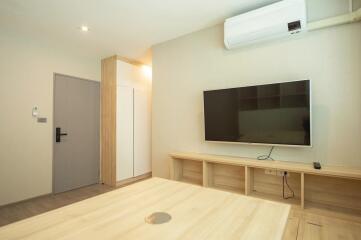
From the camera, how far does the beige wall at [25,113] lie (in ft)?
9.08

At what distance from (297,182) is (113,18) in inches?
116

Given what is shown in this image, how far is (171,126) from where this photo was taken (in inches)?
123

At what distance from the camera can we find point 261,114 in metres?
2.21

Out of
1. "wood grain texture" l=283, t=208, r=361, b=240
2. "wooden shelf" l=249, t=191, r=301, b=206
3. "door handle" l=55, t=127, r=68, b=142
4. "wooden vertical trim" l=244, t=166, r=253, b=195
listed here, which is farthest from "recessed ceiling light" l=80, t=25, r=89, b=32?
"wood grain texture" l=283, t=208, r=361, b=240

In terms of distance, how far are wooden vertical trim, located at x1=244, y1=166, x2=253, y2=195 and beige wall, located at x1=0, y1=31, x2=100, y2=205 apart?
10.1 feet

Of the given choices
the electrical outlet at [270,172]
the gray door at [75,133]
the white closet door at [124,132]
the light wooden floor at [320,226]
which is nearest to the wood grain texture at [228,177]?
the electrical outlet at [270,172]

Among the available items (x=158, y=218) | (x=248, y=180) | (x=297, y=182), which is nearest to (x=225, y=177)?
(x=248, y=180)

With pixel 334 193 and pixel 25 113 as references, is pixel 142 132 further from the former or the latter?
pixel 334 193

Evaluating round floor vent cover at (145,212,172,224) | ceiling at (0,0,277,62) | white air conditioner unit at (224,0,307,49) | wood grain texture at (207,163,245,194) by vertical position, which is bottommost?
wood grain texture at (207,163,245,194)

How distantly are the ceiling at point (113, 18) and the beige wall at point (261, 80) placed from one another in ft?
0.94

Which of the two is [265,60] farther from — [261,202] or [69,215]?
[69,215]

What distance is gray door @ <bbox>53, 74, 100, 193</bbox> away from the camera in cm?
334

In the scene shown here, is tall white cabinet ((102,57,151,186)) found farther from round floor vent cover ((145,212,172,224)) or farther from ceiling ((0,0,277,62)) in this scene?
round floor vent cover ((145,212,172,224))

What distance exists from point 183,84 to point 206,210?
2121mm
